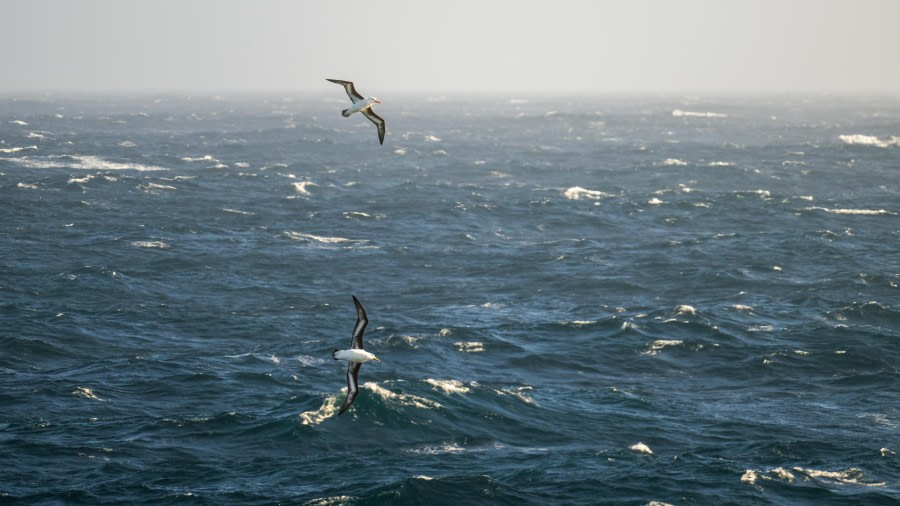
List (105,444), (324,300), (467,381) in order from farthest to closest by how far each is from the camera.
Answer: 1. (324,300)
2. (467,381)
3. (105,444)

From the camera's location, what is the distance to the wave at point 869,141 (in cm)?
17550

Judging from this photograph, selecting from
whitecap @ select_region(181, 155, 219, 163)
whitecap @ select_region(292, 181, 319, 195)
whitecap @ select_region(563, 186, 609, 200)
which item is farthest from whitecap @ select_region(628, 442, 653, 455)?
whitecap @ select_region(181, 155, 219, 163)

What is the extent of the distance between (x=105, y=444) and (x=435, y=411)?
13.7 m

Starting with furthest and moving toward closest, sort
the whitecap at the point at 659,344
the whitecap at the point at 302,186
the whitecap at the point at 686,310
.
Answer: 1. the whitecap at the point at 302,186
2. the whitecap at the point at 686,310
3. the whitecap at the point at 659,344

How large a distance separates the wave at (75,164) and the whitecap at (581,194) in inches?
1897

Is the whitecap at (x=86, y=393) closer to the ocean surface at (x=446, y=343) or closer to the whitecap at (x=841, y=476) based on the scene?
the ocean surface at (x=446, y=343)

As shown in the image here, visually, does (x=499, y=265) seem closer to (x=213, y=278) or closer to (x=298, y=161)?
(x=213, y=278)

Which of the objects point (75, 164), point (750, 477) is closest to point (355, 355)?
point (750, 477)

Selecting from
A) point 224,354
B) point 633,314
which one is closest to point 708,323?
point 633,314

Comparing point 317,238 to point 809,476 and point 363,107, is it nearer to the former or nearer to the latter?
point 809,476

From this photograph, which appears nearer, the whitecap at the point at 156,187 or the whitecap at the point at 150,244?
the whitecap at the point at 150,244

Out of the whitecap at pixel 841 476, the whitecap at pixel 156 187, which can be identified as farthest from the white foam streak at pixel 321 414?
the whitecap at pixel 156 187

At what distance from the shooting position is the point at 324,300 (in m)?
66.2

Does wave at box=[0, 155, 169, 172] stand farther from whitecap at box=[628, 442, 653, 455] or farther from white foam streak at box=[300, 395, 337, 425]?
whitecap at box=[628, 442, 653, 455]
